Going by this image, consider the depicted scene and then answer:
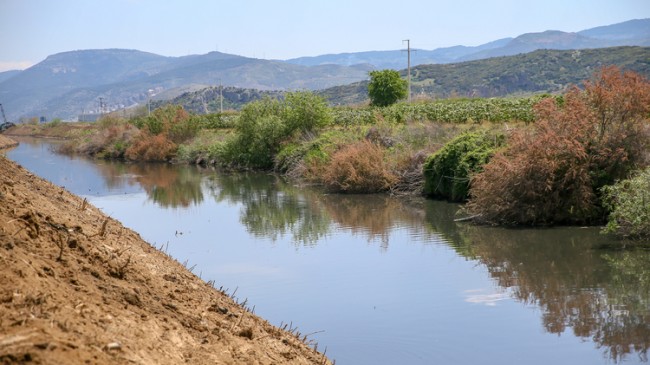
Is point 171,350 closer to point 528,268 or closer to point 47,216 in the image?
point 47,216

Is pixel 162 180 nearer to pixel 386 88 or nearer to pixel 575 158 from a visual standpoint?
pixel 575 158

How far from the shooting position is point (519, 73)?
5246 inches

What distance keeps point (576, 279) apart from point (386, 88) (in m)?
59.7

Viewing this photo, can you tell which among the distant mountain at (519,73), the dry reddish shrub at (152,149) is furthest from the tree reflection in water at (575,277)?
the distant mountain at (519,73)

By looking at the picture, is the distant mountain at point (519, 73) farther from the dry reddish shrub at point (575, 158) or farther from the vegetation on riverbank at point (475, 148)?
the dry reddish shrub at point (575, 158)

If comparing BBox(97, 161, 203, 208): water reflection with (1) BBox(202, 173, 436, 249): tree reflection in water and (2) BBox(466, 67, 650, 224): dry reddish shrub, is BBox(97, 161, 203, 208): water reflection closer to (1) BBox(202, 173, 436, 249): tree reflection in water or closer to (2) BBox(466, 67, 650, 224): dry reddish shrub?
(1) BBox(202, 173, 436, 249): tree reflection in water

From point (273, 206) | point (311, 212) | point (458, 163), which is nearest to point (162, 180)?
point (273, 206)

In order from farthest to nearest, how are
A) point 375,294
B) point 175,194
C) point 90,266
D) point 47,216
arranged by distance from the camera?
point 175,194
point 375,294
point 47,216
point 90,266

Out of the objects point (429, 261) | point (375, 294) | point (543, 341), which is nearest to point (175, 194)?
point (429, 261)

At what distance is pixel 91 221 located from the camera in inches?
498

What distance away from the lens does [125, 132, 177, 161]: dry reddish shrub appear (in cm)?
6003

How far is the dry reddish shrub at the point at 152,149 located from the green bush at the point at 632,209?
43.9 meters

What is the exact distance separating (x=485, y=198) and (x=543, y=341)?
1094 centimetres

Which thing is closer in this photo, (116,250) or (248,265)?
(116,250)
